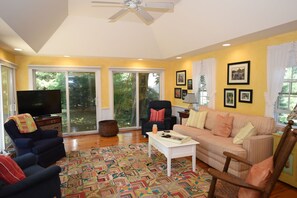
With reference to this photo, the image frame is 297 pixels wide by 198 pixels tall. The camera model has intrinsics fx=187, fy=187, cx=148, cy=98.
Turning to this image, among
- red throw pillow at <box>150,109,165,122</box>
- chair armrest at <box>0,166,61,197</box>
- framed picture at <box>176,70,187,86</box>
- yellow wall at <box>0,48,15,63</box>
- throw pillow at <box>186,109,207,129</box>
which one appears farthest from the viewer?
framed picture at <box>176,70,187,86</box>

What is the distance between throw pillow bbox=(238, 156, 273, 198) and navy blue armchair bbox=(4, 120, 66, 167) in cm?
321

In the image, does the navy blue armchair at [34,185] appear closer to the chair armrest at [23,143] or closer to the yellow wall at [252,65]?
the chair armrest at [23,143]

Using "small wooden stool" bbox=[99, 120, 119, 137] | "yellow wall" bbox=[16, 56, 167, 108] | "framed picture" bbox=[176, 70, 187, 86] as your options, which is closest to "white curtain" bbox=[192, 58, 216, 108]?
"framed picture" bbox=[176, 70, 187, 86]

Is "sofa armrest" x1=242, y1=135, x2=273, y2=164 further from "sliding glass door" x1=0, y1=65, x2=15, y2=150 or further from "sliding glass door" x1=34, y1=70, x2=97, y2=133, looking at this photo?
"sliding glass door" x1=0, y1=65, x2=15, y2=150

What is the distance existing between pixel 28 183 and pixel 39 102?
323 cm

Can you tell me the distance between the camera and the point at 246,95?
3.98 meters

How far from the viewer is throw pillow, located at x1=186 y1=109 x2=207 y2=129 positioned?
4441 millimetres

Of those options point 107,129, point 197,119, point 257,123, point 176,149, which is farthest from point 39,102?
point 257,123

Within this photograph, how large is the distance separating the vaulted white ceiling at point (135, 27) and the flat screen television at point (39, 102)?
41.9 inches

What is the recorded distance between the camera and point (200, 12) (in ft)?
11.4

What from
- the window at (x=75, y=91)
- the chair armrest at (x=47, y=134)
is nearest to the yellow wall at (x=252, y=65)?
the window at (x=75, y=91)

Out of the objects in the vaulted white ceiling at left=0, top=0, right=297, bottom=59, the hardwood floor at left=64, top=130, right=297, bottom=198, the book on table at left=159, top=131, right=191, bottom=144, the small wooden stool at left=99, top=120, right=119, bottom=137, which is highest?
the vaulted white ceiling at left=0, top=0, right=297, bottom=59

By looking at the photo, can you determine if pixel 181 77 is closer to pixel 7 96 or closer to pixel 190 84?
pixel 190 84

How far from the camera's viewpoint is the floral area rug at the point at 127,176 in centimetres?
273
